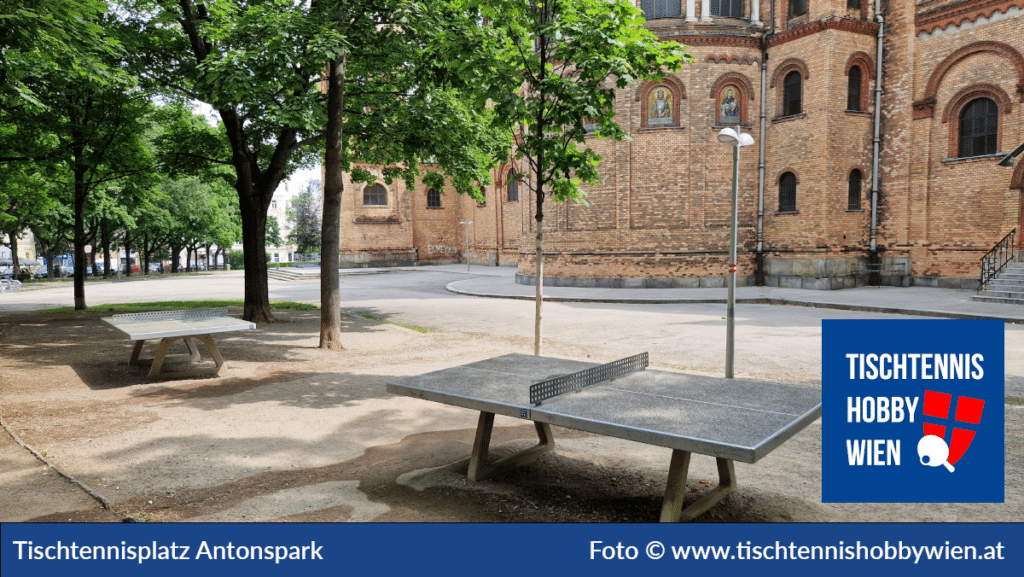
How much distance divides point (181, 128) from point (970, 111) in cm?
2384

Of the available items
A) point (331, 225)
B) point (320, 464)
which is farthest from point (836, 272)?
point (320, 464)

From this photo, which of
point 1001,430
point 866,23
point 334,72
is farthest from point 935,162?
point 1001,430

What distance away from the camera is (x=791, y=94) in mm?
23438

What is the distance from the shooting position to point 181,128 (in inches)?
589

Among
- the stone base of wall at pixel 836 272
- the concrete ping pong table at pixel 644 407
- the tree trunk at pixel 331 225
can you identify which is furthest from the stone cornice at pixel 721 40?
the concrete ping pong table at pixel 644 407

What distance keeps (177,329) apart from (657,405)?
6.35 metres

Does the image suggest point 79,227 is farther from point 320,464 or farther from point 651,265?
point 651,265

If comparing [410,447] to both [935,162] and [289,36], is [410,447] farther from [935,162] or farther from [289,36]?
[935,162]

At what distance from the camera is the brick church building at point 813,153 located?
2078 centimetres

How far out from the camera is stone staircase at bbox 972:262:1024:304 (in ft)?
56.2

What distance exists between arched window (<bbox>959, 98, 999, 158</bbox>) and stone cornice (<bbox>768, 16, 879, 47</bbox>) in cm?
430

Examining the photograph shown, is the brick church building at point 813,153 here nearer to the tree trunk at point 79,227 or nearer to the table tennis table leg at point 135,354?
the tree trunk at point 79,227

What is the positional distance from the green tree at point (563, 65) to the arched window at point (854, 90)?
61.5ft

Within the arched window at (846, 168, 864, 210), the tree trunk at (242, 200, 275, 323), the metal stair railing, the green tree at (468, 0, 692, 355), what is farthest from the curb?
the green tree at (468, 0, 692, 355)
